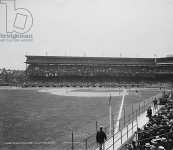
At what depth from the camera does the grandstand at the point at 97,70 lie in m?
77.8

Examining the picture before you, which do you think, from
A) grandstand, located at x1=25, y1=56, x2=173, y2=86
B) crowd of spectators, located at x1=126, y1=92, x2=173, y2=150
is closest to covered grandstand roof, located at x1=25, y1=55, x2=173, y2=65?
grandstand, located at x1=25, y1=56, x2=173, y2=86

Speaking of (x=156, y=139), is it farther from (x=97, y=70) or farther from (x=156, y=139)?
(x=97, y=70)

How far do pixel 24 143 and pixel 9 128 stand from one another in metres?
4.19

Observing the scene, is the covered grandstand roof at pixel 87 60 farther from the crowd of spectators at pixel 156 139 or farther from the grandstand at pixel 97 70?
the crowd of spectators at pixel 156 139

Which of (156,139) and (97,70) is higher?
(97,70)

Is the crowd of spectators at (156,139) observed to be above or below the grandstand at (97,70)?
below

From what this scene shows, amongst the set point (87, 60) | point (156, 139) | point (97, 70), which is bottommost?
point (156, 139)

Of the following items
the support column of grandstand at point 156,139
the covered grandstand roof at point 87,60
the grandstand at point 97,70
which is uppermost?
the covered grandstand roof at point 87,60

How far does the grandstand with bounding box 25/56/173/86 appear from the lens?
3061 inches

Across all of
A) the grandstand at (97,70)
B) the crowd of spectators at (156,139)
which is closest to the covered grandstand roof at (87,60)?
the grandstand at (97,70)

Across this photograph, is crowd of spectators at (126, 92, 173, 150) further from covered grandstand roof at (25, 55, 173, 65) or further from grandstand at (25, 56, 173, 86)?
covered grandstand roof at (25, 55, 173, 65)

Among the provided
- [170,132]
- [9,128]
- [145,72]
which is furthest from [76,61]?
[170,132]

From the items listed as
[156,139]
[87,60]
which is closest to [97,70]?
[87,60]

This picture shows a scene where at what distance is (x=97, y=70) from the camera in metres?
81.7
